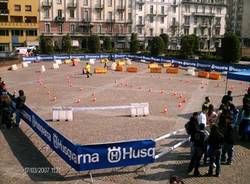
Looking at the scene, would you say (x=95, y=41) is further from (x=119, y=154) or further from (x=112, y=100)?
(x=119, y=154)

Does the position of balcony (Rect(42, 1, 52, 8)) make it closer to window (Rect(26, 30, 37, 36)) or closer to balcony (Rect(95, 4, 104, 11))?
window (Rect(26, 30, 37, 36))

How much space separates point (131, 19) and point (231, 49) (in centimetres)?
4904

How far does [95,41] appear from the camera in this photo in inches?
2908

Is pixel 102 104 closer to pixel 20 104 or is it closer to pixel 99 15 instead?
pixel 20 104

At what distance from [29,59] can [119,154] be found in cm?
4675

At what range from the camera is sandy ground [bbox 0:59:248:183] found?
44.3 ft

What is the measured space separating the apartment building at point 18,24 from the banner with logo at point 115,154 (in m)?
71.9

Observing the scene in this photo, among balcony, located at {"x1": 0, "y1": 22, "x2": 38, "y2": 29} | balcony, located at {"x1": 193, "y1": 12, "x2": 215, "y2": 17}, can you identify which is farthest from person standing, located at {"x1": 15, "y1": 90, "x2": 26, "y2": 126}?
balcony, located at {"x1": 193, "y1": 12, "x2": 215, "y2": 17}

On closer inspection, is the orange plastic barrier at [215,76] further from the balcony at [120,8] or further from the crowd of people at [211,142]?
the balcony at [120,8]

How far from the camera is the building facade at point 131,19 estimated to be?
85.5 meters

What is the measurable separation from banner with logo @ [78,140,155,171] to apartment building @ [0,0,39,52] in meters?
71.9

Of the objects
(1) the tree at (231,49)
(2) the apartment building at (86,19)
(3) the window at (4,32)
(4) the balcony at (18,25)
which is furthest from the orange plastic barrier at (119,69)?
(2) the apartment building at (86,19)

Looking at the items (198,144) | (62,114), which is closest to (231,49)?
(62,114)

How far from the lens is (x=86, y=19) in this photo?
88.8m
